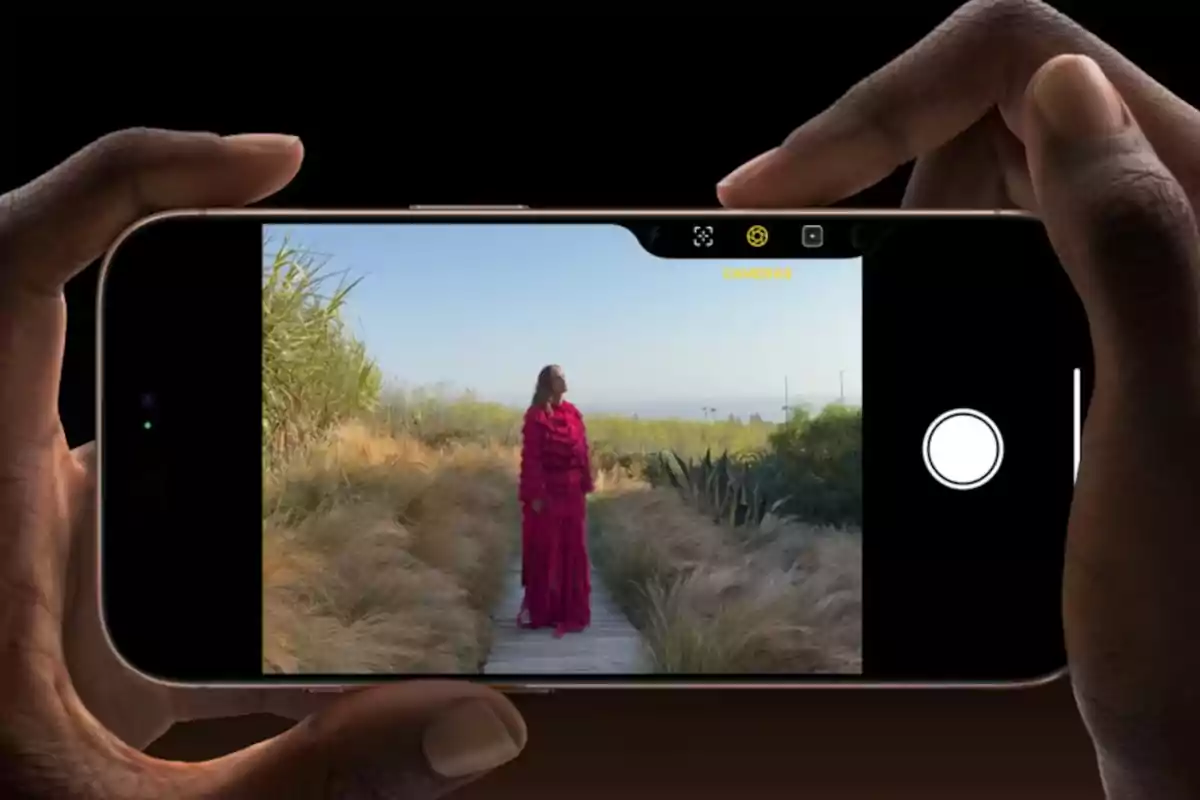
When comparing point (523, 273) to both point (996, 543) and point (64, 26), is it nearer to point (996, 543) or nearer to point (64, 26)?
point (996, 543)

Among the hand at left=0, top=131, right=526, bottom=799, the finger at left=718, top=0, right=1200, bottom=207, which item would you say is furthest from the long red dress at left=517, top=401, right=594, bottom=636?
the finger at left=718, top=0, right=1200, bottom=207

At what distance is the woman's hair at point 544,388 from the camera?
545 millimetres

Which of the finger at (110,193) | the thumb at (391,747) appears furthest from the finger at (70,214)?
the thumb at (391,747)

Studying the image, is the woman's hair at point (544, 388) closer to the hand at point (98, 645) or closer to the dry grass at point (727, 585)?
the dry grass at point (727, 585)

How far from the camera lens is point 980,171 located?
617 mm

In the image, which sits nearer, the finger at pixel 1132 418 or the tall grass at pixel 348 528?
the finger at pixel 1132 418

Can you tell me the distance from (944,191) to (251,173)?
0.45 m

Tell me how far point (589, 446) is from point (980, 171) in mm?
333

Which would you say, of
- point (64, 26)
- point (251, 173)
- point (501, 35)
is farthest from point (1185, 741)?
point (64, 26)

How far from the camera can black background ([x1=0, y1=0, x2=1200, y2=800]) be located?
746mm

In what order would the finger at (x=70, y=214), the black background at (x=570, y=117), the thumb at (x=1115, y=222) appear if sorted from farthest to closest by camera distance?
1. the black background at (x=570, y=117)
2. the finger at (x=70, y=214)
3. the thumb at (x=1115, y=222)

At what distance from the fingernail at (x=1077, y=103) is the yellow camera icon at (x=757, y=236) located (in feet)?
0.54

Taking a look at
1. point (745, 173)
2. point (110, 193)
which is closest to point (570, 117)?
point (745, 173)

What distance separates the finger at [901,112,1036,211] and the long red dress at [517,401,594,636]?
0.29 m
